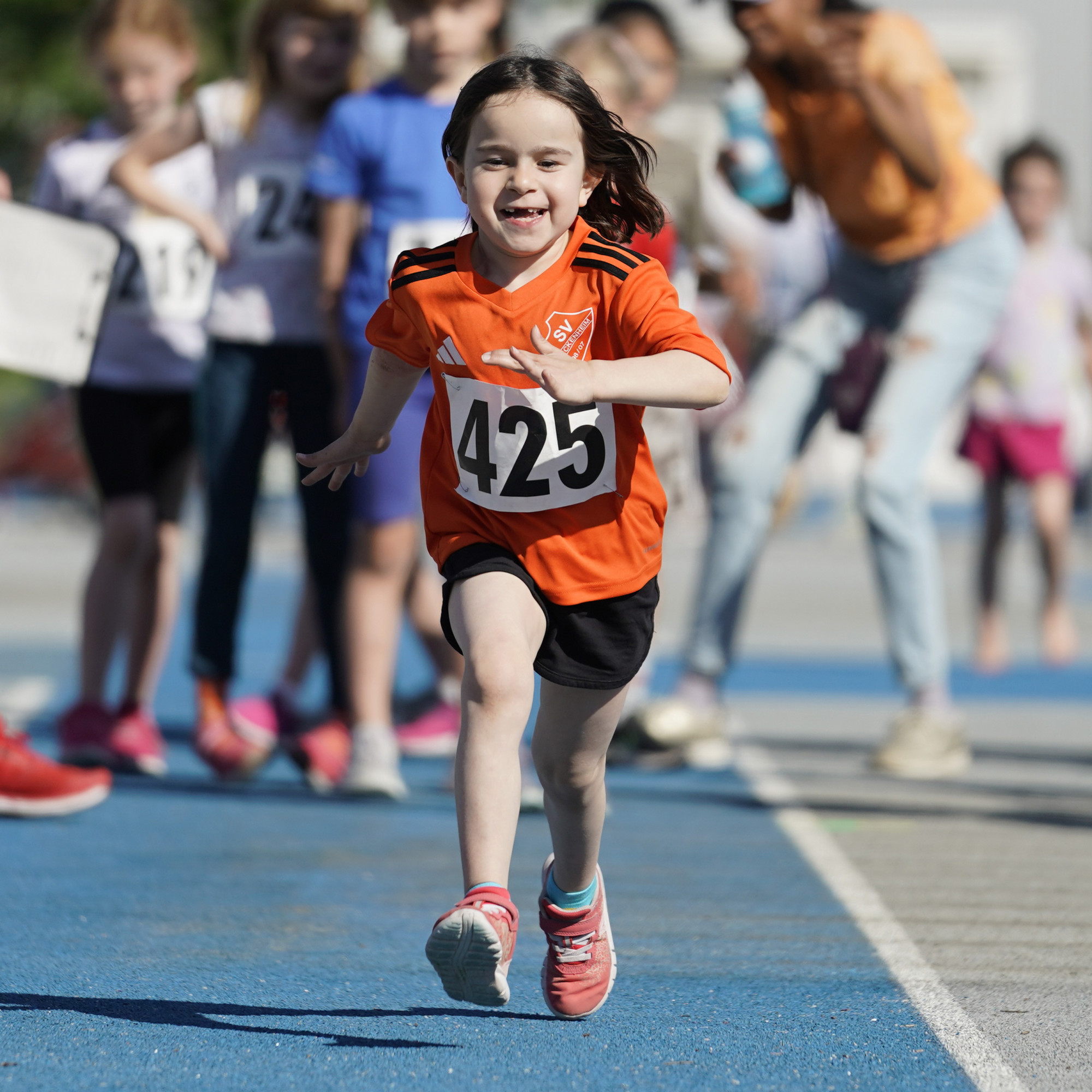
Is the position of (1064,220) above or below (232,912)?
above

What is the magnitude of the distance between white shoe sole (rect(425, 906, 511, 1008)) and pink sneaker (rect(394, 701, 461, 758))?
3.23 m

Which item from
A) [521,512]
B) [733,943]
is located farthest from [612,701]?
[733,943]

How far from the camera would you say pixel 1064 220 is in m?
9.16

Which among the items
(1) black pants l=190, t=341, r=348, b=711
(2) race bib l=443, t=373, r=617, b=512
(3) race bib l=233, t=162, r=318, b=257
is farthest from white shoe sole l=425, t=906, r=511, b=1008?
(3) race bib l=233, t=162, r=318, b=257

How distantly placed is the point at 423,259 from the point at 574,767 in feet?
2.64

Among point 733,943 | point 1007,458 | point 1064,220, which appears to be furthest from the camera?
point 1064,220

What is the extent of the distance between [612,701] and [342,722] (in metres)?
2.45

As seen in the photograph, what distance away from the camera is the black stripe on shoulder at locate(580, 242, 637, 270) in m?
2.80

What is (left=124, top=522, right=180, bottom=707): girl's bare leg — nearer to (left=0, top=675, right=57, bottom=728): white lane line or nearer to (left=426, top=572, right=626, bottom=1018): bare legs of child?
(left=0, top=675, right=57, bottom=728): white lane line

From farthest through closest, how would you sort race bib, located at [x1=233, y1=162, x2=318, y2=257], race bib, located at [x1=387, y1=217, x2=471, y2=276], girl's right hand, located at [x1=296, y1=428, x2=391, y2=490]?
race bib, located at [x1=233, y1=162, x2=318, y2=257] < race bib, located at [x1=387, y1=217, x2=471, y2=276] < girl's right hand, located at [x1=296, y1=428, x2=391, y2=490]

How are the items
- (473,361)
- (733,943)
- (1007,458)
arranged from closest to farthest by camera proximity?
1. (473,361)
2. (733,943)
3. (1007,458)

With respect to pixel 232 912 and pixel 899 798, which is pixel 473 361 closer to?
pixel 232 912

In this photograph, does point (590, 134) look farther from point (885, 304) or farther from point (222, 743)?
point (885, 304)

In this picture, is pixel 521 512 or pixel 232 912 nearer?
pixel 521 512
